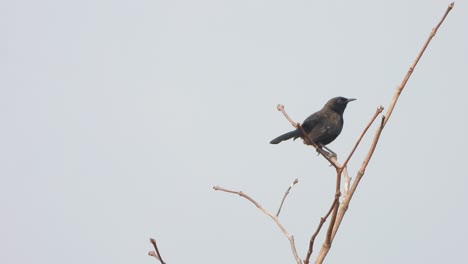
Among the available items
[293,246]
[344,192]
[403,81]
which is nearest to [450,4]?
[403,81]

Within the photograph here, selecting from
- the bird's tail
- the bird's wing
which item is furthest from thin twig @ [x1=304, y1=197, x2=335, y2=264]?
the bird's wing

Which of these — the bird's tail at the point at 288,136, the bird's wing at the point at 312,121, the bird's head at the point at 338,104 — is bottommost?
the bird's tail at the point at 288,136

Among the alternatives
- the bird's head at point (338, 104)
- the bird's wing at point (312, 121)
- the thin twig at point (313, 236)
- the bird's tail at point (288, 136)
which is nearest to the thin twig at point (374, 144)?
the thin twig at point (313, 236)

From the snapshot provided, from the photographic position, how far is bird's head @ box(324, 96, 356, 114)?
11.1 metres

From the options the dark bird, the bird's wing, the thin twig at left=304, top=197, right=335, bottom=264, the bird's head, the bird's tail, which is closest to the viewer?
the thin twig at left=304, top=197, right=335, bottom=264

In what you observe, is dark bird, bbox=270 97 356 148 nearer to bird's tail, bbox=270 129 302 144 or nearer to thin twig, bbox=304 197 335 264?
bird's tail, bbox=270 129 302 144

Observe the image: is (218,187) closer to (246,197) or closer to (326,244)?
(246,197)

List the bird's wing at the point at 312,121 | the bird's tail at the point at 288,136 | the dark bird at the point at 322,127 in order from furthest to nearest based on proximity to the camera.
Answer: the bird's wing at the point at 312,121 → the dark bird at the point at 322,127 → the bird's tail at the point at 288,136

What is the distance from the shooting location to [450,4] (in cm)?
342

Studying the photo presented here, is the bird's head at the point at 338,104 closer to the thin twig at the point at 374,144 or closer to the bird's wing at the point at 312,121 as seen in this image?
the bird's wing at the point at 312,121

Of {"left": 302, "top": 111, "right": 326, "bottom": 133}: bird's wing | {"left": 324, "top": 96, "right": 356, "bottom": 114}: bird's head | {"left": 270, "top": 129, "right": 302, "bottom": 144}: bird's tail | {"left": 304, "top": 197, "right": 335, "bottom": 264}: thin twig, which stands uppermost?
{"left": 324, "top": 96, "right": 356, "bottom": 114}: bird's head

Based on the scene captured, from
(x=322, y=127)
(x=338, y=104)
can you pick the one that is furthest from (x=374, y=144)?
(x=338, y=104)

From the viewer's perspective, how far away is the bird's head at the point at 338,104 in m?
11.1

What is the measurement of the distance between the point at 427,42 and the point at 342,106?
7.96 metres
